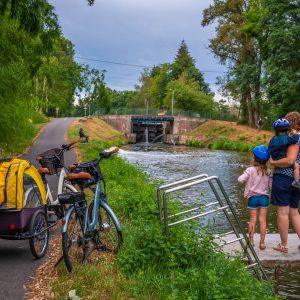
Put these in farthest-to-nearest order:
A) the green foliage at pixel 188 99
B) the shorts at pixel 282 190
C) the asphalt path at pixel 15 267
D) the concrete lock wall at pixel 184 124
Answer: the green foliage at pixel 188 99
the concrete lock wall at pixel 184 124
the shorts at pixel 282 190
the asphalt path at pixel 15 267

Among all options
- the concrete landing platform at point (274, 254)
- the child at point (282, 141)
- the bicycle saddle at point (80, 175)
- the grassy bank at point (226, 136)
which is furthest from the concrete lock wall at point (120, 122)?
the bicycle saddle at point (80, 175)

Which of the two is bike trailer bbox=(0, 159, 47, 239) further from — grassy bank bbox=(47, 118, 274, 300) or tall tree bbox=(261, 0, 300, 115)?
tall tree bbox=(261, 0, 300, 115)

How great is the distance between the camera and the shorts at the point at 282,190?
7082 millimetres

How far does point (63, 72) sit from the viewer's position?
215ft

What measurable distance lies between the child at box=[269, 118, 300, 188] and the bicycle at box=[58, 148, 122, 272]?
247cm

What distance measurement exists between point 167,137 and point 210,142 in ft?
44.8

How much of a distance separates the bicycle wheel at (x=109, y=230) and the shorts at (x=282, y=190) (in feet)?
8.37

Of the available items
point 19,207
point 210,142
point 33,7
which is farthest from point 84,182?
point 210,142

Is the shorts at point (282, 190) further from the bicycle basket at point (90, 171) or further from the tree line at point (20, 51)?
the tree line at point (20, 51)

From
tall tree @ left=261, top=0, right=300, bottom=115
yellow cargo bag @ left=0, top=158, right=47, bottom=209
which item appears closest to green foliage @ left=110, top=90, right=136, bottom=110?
tall tree @ left=261, top=0, right=300, bottom=115

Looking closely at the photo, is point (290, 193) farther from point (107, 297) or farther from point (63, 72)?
point (63, 72)

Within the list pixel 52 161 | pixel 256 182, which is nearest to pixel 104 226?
pixel 52 161

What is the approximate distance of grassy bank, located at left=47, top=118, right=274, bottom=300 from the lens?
197 inches

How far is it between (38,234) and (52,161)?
6.17ft
